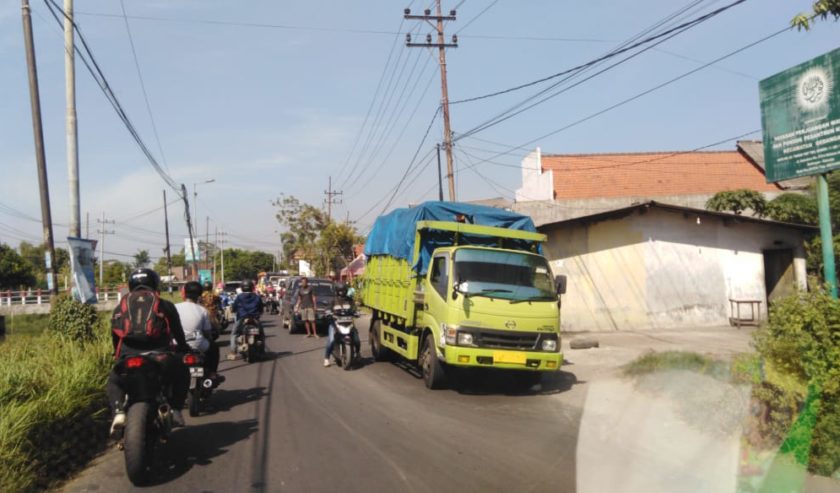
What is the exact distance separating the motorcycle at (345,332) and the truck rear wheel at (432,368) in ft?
7.66

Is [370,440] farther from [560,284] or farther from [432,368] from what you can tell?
[560,284]

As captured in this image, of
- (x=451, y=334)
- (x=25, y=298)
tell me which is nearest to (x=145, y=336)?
(x=451, y=334)

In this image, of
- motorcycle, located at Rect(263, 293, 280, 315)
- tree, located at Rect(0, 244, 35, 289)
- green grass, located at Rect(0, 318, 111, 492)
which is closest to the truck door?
green grass, located at Rect(0, 318, 111, 492)

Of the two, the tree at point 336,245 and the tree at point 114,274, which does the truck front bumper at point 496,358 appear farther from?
the tree at point 114,274

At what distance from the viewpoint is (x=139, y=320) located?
585cm

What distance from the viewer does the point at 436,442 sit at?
6.76 meters

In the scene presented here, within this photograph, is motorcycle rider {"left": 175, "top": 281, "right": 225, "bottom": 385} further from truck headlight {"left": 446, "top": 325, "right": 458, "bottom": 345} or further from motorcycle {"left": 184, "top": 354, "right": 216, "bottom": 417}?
truck headlight {"left": 446, "top": 325, "right": 458, "bottom": 345}

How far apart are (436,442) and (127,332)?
3.39m

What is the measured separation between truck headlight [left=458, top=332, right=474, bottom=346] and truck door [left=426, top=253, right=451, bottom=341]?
1.40ft

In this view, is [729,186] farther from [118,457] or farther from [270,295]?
[118,457]

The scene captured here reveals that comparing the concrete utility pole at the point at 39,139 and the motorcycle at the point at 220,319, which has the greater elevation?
the concrete utility pole at the point at 39,139

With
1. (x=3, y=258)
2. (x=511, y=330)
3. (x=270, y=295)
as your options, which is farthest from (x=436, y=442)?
(x=3, y=258)

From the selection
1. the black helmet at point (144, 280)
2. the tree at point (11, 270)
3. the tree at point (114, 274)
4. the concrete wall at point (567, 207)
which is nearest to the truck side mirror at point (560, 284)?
the black helmet at point (144, 280)

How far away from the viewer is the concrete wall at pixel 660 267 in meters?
17.7
